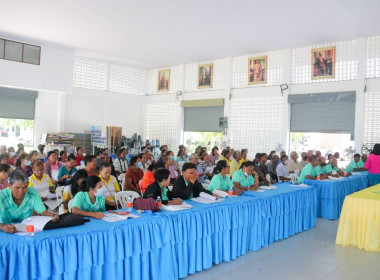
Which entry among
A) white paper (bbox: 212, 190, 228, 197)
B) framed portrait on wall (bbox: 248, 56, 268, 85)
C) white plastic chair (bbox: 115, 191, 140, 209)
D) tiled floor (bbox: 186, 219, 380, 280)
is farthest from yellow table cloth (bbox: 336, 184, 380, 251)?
framed portrait on wall (bbox: 248, 56, 268, 85)

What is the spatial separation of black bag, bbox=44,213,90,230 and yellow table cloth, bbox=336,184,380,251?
13.2 feet

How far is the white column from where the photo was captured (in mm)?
9938

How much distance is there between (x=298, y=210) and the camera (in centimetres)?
595

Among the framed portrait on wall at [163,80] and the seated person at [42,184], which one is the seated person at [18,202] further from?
the framed portrait on wall at [163,80]

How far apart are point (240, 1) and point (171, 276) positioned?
5977mm

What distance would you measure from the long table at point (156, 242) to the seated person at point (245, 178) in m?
0.33

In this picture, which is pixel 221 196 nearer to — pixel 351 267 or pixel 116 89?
pixel 351 267

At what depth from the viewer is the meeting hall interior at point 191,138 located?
11.4ft

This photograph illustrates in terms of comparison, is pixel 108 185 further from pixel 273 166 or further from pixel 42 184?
pixel 273 166

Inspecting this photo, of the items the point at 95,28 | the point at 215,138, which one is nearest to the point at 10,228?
the point at 95,28

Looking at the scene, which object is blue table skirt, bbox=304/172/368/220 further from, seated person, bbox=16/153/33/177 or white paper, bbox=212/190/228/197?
seated person, bbox=16/153/33/177

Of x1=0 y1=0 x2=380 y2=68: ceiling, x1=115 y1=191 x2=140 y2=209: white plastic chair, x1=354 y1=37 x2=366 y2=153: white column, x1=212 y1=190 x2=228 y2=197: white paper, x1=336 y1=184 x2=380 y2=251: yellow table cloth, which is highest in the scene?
x1=0 y1=0 x2=380 y2=68: ceiling

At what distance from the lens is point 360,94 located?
9.98 meters

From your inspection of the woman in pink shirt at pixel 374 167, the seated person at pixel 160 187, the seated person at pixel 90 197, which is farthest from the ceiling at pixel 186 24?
the seated person at pixel 90 197
